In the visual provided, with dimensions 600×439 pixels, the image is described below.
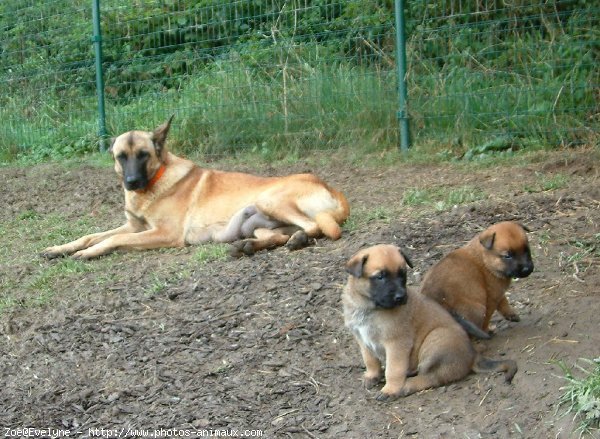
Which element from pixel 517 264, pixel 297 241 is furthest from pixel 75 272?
pixel 517 264

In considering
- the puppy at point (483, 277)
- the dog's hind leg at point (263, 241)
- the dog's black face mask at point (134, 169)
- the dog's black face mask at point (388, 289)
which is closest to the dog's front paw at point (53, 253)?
the dog's black face mask at point (134, 169)

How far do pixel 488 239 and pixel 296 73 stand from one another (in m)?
7.11

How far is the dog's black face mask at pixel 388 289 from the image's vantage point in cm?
501

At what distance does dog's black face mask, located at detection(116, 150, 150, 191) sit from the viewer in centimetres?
877

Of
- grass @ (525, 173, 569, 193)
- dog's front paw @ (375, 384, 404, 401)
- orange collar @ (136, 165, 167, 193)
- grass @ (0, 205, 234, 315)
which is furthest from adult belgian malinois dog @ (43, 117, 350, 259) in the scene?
dog's front paw @ (375, 384, 404, 401)

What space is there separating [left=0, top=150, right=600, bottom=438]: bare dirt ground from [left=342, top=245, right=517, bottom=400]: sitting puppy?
7 cm

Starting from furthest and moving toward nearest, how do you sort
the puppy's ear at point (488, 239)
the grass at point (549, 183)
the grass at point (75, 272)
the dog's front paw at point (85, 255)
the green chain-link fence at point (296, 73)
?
1. the green chain-link fence at point (296, 73)
2. the dog's front paw at point (85, 255)
3. the grass at point (549, 183)
4. the grass at point (75, 272)
5. the puppy's ear at point (488, 239)

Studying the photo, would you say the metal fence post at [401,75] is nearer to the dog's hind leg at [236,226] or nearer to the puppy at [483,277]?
the dog's hind leg at [236,226]

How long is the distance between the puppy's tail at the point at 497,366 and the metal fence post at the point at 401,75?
610cm

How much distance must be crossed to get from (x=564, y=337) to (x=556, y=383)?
21.0 inches

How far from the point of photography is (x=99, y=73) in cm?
1353

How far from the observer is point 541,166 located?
9.43m

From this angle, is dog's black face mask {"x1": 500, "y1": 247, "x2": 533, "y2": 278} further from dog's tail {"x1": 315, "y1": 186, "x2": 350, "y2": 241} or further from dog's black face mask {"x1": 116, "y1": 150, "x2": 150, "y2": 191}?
dog's black face mask {"x1": 116, "y1": 150, "x2": 150, "y2": 191}

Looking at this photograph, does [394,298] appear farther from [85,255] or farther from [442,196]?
[85,255]
